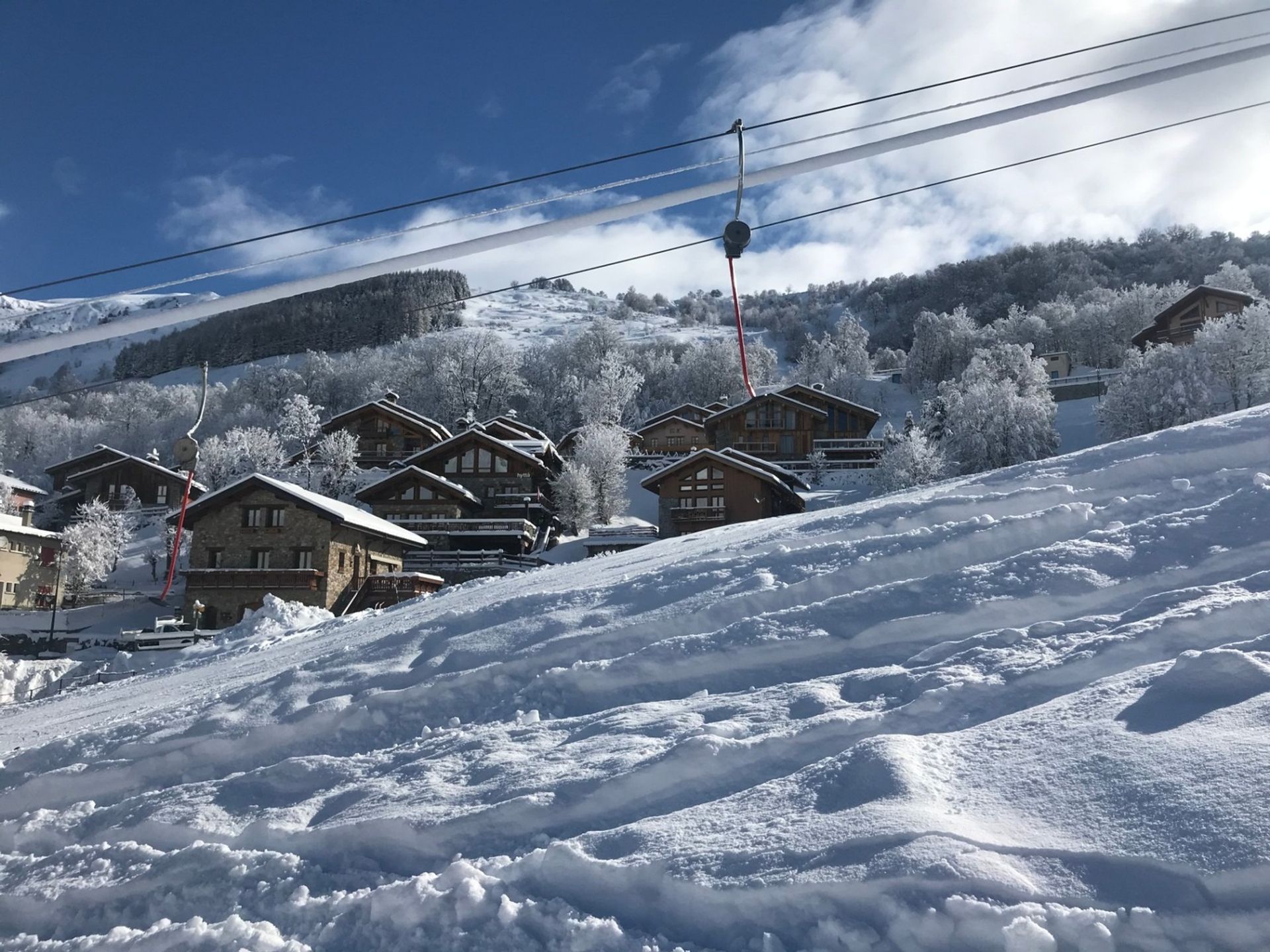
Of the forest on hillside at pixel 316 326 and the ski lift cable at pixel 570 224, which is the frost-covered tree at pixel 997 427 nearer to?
the ski lift cable at pixel 570 224

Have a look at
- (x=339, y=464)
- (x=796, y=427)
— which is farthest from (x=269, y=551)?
(x=796, y=427)

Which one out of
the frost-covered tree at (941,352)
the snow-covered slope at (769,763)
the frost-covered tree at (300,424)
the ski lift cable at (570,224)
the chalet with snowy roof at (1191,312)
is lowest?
the snow-covered slope at (769,763)

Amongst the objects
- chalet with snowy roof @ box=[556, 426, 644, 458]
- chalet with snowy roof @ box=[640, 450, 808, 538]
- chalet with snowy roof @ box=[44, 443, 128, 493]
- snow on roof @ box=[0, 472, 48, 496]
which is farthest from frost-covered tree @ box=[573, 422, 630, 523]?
snow on roof @ box=[0, 472, 48, 496]

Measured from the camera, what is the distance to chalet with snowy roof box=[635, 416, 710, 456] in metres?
69.2

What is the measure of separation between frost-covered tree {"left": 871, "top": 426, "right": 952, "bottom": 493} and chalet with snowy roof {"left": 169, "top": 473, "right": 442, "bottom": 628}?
85.3 ft

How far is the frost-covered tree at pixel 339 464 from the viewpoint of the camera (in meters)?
54.8

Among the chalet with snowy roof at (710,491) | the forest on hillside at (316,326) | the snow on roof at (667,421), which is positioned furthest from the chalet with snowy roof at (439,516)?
the forest on hillside at (316,326)

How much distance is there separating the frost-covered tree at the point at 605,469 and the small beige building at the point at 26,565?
88.3ft

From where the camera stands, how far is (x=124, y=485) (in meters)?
56.9

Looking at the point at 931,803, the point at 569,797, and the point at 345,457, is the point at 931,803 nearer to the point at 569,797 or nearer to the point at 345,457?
the point at 569,797

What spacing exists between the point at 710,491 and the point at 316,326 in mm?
101790

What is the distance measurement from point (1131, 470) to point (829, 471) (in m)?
49.6

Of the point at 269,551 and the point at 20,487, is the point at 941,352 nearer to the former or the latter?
the point at 269,551

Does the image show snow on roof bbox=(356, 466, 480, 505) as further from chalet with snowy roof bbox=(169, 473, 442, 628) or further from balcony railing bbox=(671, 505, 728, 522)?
balcony railing bbox=(671, 505, 728, 522)
